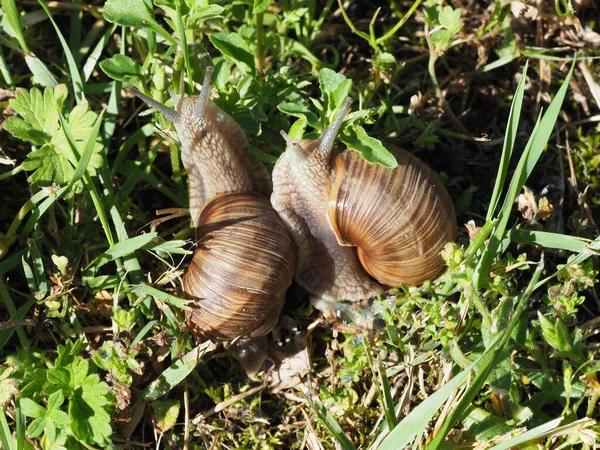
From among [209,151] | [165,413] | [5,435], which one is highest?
[209,151]

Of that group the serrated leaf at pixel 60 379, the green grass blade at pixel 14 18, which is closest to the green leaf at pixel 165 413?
the serrated leaf at pixel 60 379

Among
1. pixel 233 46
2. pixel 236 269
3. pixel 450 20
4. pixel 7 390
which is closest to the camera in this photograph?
pixel 7 390

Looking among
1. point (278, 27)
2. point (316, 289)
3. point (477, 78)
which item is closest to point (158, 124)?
point (278, 27)

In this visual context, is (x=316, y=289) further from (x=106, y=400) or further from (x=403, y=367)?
(x=106, y=400)

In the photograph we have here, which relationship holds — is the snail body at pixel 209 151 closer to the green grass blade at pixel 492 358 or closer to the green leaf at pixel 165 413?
the green leaf at pixel 165 413

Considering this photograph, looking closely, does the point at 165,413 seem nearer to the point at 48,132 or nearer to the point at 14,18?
the point at 48,132

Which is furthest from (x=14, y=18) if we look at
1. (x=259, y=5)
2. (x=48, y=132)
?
(x=259, y=5)

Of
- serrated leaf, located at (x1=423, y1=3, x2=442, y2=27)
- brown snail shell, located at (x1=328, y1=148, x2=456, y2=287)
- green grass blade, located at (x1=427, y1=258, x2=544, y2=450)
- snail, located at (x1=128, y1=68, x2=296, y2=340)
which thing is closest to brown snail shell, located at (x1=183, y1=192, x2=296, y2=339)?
snail, located at (x1=128, y1=68, x2=296, y2=340)

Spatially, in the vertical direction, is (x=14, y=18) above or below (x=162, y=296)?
→ above
